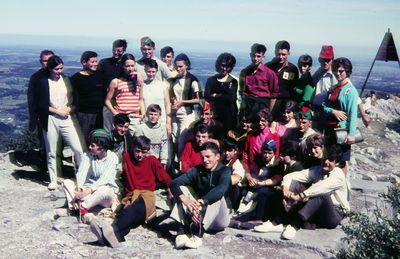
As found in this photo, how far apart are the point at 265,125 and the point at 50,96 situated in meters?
3.46

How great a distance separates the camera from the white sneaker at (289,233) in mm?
5484

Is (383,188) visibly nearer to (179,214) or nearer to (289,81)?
(289,81)

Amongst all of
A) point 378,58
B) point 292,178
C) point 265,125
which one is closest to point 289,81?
point 265,125

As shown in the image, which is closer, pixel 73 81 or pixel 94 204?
pixel 94 204

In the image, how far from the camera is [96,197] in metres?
5.98

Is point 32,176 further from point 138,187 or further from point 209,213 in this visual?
point 209,213

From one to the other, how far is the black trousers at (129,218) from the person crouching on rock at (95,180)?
17.0 inches

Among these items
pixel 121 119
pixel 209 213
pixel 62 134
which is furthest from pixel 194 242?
pixel 62 134

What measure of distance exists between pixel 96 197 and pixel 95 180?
0.32m

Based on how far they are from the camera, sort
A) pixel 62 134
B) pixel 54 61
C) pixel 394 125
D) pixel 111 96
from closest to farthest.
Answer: pixel 54 61 < pixel 111 96 < pixel 62 134 < pixel 394 125

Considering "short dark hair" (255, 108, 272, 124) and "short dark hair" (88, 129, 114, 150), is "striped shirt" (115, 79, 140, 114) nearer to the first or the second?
"short dark hair" (88, 129, 114, 150)

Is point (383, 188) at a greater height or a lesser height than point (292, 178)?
lesser

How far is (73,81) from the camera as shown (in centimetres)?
708

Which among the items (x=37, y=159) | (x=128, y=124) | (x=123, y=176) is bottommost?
(x=37, y=159)
